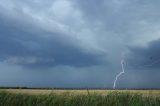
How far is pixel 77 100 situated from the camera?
20859 mm

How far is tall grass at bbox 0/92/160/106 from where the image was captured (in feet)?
67.2

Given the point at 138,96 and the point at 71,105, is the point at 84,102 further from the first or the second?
the point at 138,96

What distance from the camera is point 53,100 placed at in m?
20.6

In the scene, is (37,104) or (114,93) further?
(114,93)

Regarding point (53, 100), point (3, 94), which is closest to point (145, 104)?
point (53, 100)

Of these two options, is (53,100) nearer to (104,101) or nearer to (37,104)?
(37,104)

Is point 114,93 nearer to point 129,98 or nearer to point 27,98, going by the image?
point 129,98

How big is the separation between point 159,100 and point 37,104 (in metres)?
5.72

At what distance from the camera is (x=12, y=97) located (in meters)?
21.2

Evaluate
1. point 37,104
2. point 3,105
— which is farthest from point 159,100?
point 3,105

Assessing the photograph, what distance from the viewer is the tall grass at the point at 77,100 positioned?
806 inches

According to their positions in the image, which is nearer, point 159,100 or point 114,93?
point 159,100

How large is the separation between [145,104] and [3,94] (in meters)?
6.88

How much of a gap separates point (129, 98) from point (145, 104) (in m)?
1.35
